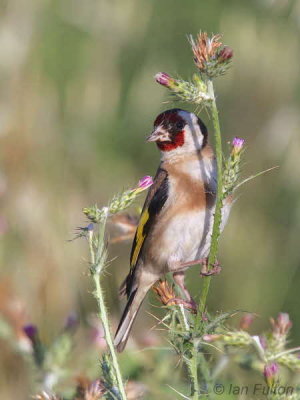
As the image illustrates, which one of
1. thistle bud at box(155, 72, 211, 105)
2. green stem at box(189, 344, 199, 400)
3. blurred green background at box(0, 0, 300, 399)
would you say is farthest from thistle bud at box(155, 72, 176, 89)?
blurred green background at box(0, 0, 300, 399)

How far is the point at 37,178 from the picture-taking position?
464cm

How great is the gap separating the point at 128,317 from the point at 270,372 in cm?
123

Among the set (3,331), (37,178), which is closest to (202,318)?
(3,331)

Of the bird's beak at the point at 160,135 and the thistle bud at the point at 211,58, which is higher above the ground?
the thistle bud at the point at 211,58

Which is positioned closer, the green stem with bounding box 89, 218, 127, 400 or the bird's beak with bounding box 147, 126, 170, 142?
the green stem with bounding box 89, 218, 127, 400

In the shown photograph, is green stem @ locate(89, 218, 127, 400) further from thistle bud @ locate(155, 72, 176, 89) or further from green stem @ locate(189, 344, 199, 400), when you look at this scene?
thistle bud @ locate(155, 72, 176, 89)

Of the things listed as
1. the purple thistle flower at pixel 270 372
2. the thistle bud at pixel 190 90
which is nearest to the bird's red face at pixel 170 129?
the thistle bud at pixel 190 90

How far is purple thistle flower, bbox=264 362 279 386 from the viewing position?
2.13 meters

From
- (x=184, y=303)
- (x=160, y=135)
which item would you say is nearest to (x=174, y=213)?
(x=160, y=135)

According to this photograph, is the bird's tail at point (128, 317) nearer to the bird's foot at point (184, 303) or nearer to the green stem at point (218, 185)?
the bird's foot at point (184, 303)

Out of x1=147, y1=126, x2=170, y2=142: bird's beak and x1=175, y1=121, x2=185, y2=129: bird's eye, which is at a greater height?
x1=175, y1=121, x2=185, y2=129: bird's eye

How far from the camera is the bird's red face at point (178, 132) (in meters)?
3.36

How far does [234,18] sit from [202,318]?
10.3 feet

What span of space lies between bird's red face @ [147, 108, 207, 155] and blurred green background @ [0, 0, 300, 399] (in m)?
1.09
